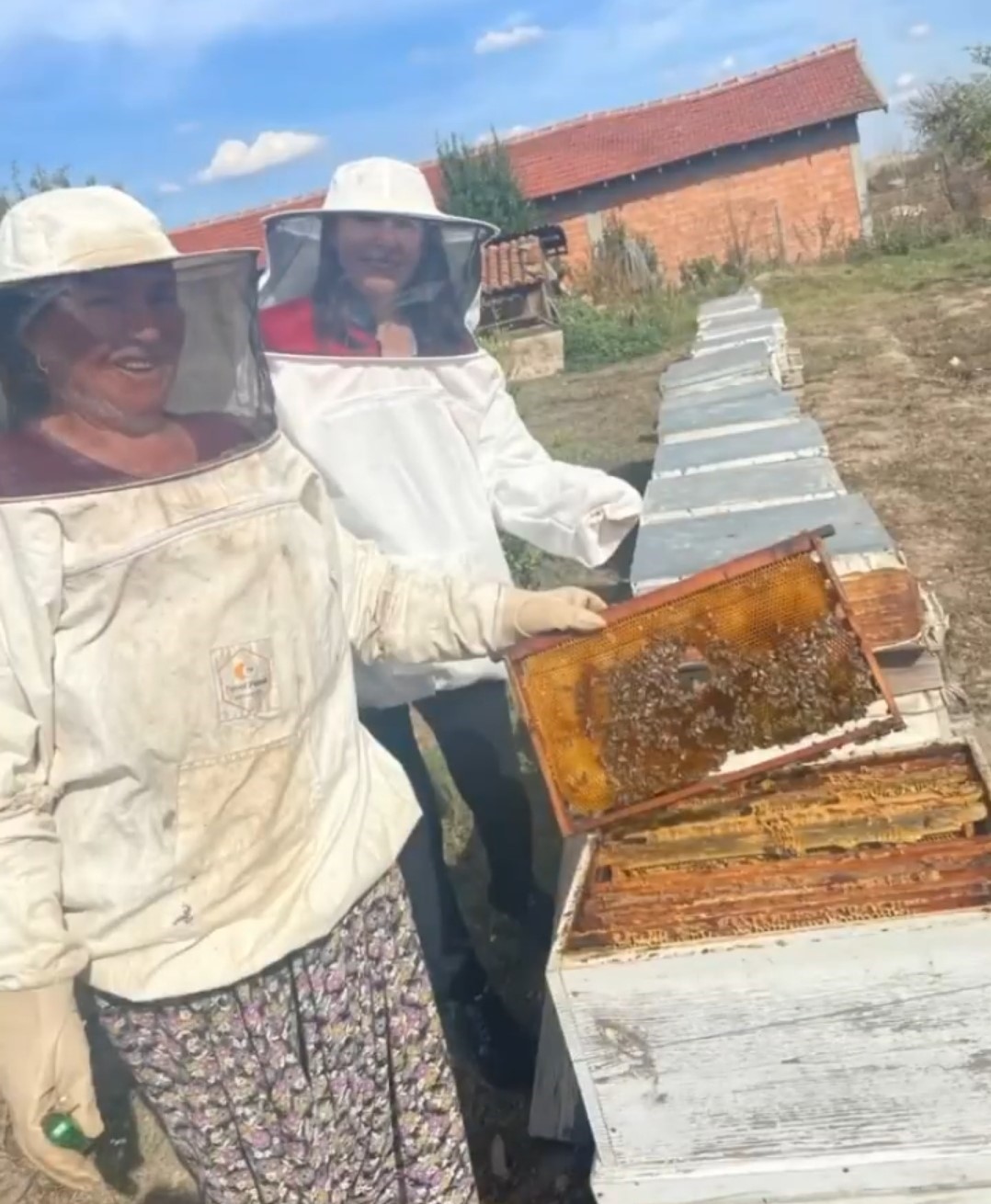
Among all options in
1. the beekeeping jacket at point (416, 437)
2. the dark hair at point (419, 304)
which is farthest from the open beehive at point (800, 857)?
the dark hair at point (419, 304)

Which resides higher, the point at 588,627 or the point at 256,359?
the point at 256,359

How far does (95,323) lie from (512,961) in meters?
2.42

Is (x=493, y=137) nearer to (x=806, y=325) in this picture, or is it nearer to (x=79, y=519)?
(x=806, y=325)

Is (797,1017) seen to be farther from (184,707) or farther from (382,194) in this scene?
(382,194)

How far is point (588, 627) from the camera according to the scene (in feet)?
7.03

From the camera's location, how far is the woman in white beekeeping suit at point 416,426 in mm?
2688

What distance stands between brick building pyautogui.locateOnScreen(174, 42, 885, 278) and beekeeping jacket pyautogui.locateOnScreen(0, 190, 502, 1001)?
23974 millimetres

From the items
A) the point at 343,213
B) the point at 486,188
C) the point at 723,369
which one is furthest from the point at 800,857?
the point at 486,188

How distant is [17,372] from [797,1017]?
1.41 meters

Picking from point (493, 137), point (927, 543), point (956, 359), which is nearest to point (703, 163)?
point (493, 137)

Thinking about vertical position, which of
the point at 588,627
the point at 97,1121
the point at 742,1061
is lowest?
the point at 742,1061

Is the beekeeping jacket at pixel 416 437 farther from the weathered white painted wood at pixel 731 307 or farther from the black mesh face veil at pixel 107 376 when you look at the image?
the weathered white painted wood at pixel 731 307

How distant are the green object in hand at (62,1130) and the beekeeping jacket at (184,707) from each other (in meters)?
0.18

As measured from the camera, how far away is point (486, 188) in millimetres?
23781
